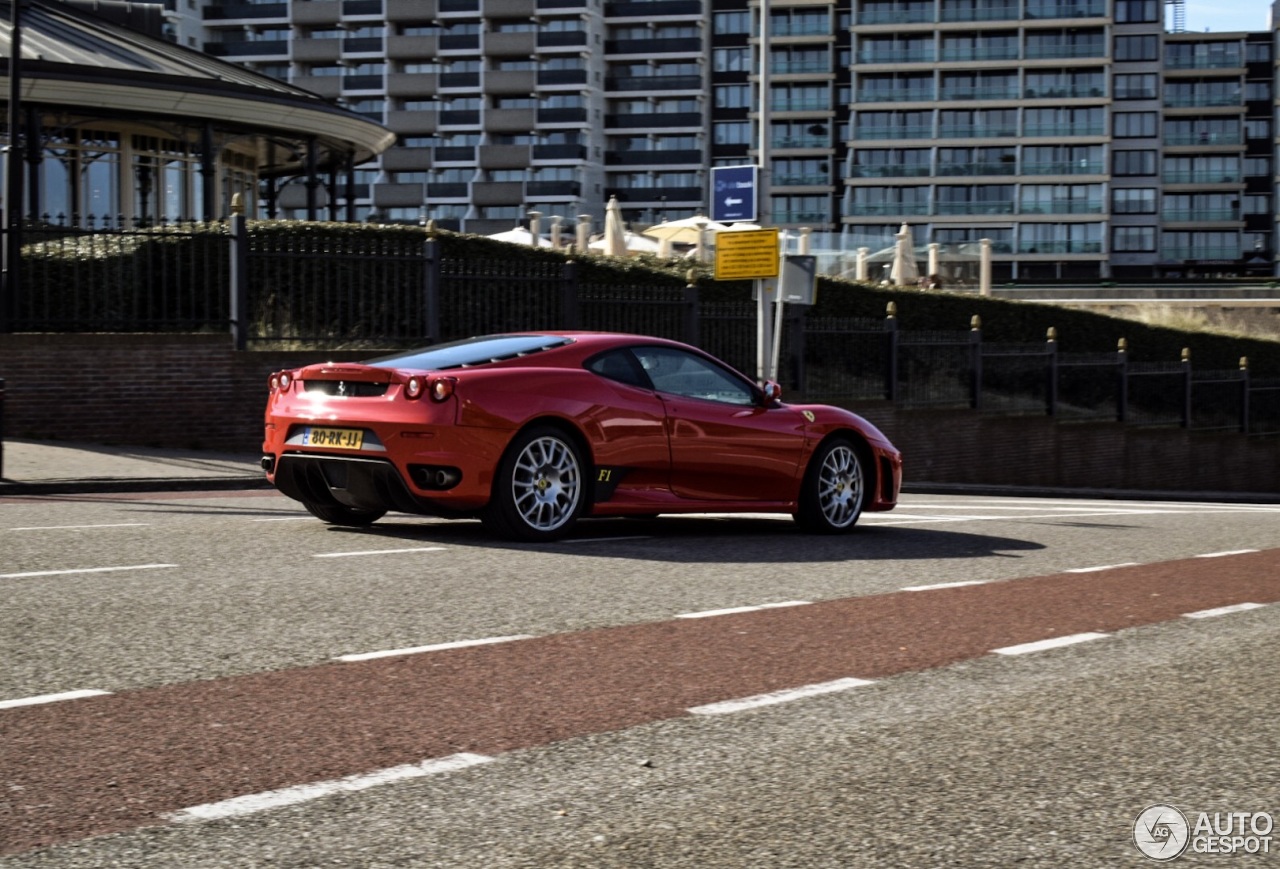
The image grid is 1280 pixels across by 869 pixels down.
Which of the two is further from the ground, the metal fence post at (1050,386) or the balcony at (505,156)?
the balcony at (505,156)

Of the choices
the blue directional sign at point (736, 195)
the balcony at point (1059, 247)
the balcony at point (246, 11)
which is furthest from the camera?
the balcony at point (246, 11)

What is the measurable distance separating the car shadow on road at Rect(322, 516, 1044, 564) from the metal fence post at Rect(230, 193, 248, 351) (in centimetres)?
753

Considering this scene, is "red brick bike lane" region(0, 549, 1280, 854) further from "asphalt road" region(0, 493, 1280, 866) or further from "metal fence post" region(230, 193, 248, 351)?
"metal fence post" region(230, 193, 248, 351)

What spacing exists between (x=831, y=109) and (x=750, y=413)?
8634cm

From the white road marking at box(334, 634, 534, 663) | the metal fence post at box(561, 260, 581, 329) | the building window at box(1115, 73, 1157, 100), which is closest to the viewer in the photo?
the white road marking at box(334, 634, 534, 663)

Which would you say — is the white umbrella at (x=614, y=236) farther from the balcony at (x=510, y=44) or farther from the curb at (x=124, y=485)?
the balcony at (x=510, y=44)

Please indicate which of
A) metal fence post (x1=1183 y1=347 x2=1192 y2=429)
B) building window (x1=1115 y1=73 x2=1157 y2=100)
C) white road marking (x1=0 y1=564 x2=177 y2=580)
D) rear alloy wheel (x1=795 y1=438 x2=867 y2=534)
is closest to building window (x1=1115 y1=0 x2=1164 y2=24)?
building window (x1=1115 y1=73 x2=1157 y2=100)

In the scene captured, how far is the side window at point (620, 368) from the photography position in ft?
35.0

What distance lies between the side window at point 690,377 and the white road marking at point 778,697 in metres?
5.05

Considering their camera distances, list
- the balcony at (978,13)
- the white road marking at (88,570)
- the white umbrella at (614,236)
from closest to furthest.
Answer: the white road marking at (88,570)
the white umbrella at (614,236)
the balcony at (978,13)

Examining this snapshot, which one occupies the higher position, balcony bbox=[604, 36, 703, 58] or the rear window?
balcony bbox=[604, 36, 703, 58]

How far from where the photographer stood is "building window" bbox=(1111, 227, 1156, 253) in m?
92.2

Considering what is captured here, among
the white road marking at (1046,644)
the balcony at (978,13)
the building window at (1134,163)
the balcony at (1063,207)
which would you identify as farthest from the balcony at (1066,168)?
the white road marking at (1046,644)

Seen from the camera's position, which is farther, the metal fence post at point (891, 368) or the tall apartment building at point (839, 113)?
the tall apartment building at point (839, 113)
